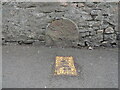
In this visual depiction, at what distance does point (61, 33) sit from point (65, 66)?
132 centimetres

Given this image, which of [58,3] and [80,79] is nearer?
[80,79]

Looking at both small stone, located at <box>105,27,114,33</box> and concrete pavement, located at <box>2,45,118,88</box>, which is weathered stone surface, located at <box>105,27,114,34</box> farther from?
concrete pavement, located at <box>2,45,118,88</box>

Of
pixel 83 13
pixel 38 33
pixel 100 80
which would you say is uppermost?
pixel 83 13

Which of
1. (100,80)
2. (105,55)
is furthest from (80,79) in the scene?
(105,55)

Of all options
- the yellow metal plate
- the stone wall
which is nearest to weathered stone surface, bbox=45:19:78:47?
the stone wall

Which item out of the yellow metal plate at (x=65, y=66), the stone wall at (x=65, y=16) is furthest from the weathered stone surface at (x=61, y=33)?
the yellow metal plate at (x=65, y=66)

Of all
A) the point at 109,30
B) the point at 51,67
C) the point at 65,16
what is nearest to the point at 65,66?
the point at 51,67

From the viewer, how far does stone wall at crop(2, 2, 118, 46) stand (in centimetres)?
570

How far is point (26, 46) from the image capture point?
5.85 meters

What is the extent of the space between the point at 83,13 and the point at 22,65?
2145 mm

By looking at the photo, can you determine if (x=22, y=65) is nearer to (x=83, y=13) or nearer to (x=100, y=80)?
(x=100, y=80)

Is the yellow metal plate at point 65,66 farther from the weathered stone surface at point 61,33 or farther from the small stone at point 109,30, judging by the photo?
the small stone at point 109,30

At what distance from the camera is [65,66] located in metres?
4.62

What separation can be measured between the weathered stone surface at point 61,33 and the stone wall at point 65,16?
0.13 meters
